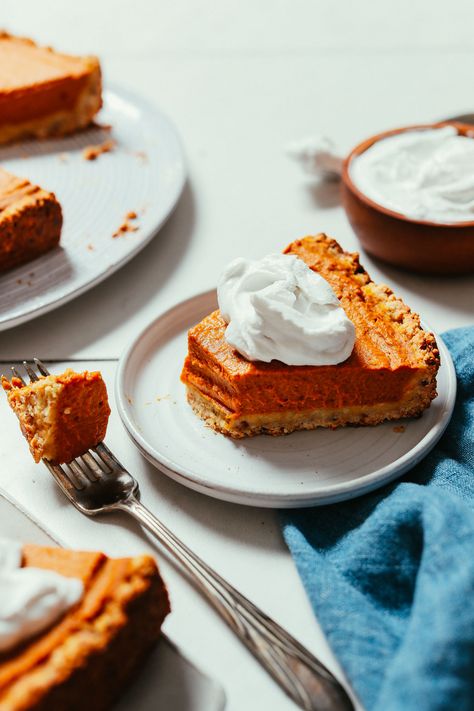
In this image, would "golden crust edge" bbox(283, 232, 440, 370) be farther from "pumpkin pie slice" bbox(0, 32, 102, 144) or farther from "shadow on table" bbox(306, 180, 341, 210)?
"pumpkin pie slice" bbox(0, 32, 102, 144)

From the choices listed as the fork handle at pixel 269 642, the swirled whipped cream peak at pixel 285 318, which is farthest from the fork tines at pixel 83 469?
the swirled whipped cream peak at pixel 285 318

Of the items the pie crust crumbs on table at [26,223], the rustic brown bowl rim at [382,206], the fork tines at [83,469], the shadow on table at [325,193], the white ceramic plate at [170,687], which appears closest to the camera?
the white ceramic plate at [170,687]

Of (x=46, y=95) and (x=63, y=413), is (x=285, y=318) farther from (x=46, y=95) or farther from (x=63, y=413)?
(x=46, y=95)

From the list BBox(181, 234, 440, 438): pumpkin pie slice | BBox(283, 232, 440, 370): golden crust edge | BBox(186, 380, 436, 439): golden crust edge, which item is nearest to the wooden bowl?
BBox(283, 232, 440, 370): golden crust edge

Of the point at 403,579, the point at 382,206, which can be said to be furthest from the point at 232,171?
the point at 403,579

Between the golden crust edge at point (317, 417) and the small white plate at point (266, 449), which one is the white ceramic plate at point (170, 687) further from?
the golden crust edge at point (317, 417)
